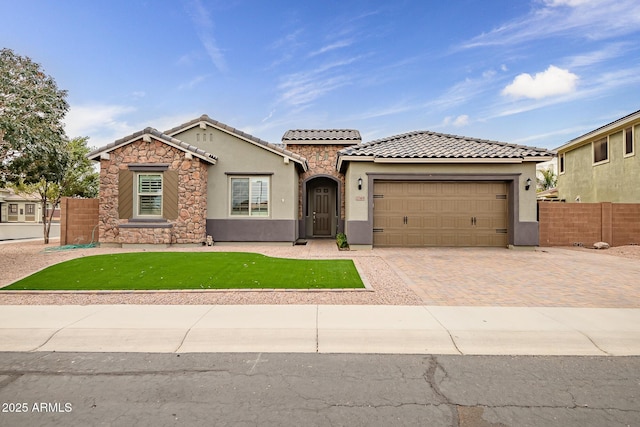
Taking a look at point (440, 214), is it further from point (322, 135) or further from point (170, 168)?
point (170, 168)

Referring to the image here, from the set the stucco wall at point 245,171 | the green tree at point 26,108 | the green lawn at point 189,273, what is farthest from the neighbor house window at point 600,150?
the green tree at point 26,108

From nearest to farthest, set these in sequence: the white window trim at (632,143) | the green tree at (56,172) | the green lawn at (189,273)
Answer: the green lawn at (189,273) → the green tree at (56,172) → the white window trim at (632,143)

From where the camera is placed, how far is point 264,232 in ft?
48.0

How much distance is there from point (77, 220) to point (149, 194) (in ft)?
13.4

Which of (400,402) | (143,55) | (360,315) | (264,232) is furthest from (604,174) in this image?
(143,55)

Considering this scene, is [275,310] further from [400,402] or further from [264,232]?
[264,232]

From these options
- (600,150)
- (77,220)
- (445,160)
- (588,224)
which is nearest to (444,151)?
(445,160)

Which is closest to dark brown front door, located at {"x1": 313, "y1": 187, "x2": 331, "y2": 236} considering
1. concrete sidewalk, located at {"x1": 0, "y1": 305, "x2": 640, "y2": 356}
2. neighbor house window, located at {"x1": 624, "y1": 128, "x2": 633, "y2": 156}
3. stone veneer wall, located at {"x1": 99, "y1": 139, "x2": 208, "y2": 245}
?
stone veneer wall, located at {"x1": 99, "y1": 139, "x2": 208, "y2": 245}

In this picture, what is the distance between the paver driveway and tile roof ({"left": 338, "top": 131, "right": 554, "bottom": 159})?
384cm

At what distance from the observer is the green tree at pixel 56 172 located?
Result: 11.3m

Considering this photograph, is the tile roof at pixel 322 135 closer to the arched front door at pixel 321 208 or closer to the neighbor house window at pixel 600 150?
the arched front door at pixel 321 208

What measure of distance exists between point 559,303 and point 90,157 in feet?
53.4

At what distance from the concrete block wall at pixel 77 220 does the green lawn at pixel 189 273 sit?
200 inches

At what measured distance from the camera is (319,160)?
18047 mm
